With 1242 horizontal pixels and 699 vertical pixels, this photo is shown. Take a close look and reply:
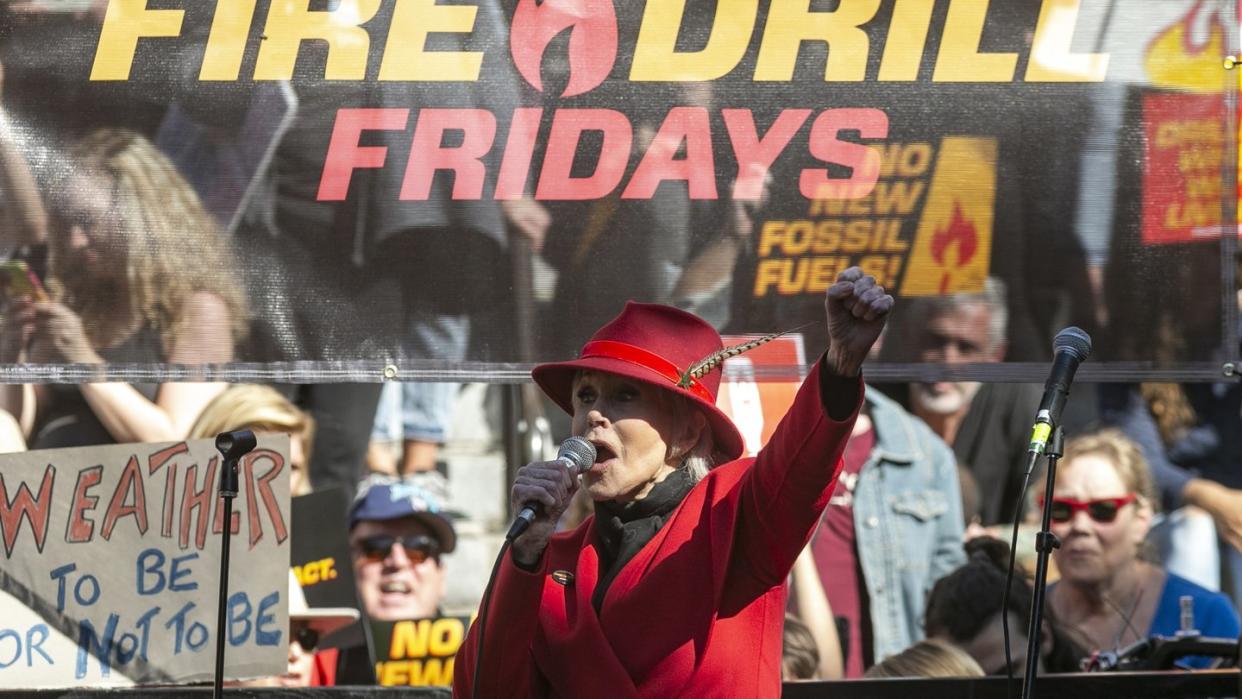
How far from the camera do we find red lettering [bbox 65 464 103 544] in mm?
4070

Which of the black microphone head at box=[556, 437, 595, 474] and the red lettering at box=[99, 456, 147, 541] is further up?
the red lettering at box=[99, 456, 147, 541]

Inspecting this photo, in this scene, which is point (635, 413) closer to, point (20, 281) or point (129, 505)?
point (129, 505)

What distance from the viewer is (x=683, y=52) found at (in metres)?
3.96

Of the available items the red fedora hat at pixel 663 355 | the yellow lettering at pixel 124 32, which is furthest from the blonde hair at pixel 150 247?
the red fedora hat at pixel 663 355

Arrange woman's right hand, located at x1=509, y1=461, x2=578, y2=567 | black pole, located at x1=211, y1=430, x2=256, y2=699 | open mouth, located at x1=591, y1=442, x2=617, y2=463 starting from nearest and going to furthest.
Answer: woman's right hand, located at x1=509, y1=461, x2=578, y2=567, open mouth, located at x1=591, y1=442, x2=617, y2=463, black pole, located at x1=211, y1=430, x2=256, y2=699

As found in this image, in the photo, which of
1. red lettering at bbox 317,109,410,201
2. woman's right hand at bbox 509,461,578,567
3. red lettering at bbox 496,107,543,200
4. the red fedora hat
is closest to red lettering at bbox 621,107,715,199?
red lettering at bbox 496,107,543,200

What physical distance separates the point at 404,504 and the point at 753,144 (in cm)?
217

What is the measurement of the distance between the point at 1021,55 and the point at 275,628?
7.85 feet

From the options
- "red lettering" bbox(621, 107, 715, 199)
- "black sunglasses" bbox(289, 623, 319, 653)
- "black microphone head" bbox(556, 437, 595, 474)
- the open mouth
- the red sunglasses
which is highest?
"red lettering" bbox(621, 107, 715, 199)

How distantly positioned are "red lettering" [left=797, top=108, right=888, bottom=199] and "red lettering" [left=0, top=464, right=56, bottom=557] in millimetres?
2077

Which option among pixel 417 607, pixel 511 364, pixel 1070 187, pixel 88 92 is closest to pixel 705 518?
pixel 511 364

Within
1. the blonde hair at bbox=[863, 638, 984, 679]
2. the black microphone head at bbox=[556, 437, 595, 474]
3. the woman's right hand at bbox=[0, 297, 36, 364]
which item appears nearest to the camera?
the black microphone head at bbox=[556, 437, 595, 474]

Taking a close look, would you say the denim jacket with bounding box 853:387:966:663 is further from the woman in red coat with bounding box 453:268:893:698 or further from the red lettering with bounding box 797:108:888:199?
the woman in red coat with bounding box 453:268:893:698

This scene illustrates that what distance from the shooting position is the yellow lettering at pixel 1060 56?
3.96 m
